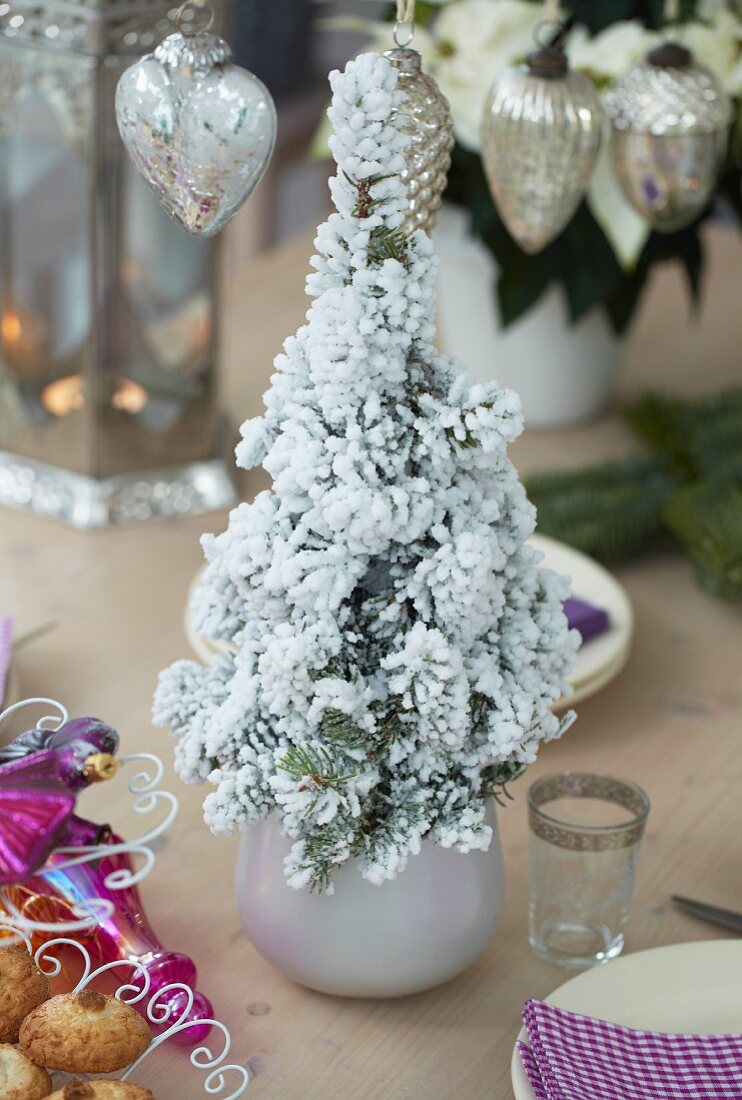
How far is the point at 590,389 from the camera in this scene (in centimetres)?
140

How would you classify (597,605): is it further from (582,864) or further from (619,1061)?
(619,1061)

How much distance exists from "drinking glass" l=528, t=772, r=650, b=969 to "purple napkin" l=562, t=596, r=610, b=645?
22cm

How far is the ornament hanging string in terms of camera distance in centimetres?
73

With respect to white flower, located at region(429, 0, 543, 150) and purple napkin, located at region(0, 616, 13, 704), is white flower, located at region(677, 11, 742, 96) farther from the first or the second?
purple napkin, located at region(0, 616, 13, 704)

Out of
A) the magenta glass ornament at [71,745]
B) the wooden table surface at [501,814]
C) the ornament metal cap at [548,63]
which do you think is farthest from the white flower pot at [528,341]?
the magenta glass ornament at [71,745]

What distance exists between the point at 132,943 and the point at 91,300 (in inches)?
24.2

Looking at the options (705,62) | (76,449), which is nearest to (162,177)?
(76,449)

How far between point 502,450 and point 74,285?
0.64 metres

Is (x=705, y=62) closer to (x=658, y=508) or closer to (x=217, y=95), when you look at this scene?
(x=658, y=508)

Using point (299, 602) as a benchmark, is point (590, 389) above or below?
below

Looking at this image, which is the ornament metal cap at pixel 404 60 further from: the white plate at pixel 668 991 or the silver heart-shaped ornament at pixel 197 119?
the white plate at pixel 668 991

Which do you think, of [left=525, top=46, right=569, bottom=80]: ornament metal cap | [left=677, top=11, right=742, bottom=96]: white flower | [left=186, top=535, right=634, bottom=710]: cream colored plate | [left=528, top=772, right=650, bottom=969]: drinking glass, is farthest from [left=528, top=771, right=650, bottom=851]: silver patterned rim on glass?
[left=677, top=11, right=742, bottom=96]: white flower

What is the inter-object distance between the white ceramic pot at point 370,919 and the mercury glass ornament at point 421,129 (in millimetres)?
331

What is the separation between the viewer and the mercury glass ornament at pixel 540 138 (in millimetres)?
913
